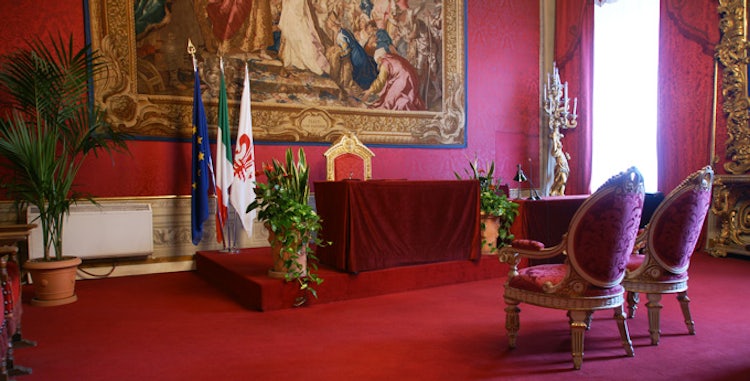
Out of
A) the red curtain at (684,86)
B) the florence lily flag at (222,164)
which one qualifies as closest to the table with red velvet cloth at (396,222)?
the florence lily flag at (222,164)

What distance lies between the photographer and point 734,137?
5922 mm

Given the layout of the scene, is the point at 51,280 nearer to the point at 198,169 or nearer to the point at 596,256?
the point at 198,169

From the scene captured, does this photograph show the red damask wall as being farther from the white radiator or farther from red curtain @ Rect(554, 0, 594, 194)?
the white radiator

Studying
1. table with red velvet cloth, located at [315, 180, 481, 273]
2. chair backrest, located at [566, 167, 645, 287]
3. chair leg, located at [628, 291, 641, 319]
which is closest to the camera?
chair backrest, located at [566, 167, 645, 287]

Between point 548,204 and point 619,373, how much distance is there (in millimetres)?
2815

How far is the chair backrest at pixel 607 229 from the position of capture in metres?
2.50

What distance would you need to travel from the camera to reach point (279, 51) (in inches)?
245

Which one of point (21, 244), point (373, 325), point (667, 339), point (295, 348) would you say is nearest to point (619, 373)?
point (667, 339)

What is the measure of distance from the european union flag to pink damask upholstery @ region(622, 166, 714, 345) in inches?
162

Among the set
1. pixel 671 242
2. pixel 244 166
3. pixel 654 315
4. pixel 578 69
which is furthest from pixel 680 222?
pixel 578 69

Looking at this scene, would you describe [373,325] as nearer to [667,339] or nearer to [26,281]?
[667,339]

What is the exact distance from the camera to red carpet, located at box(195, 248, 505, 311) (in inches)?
155

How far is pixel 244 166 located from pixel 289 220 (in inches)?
78.7

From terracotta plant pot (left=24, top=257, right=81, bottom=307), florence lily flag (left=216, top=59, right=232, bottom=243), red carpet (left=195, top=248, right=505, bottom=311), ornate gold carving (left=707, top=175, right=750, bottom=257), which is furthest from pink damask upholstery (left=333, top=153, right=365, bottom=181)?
ornate gold carving (left=707, top=175, right=750, bottom=257)
